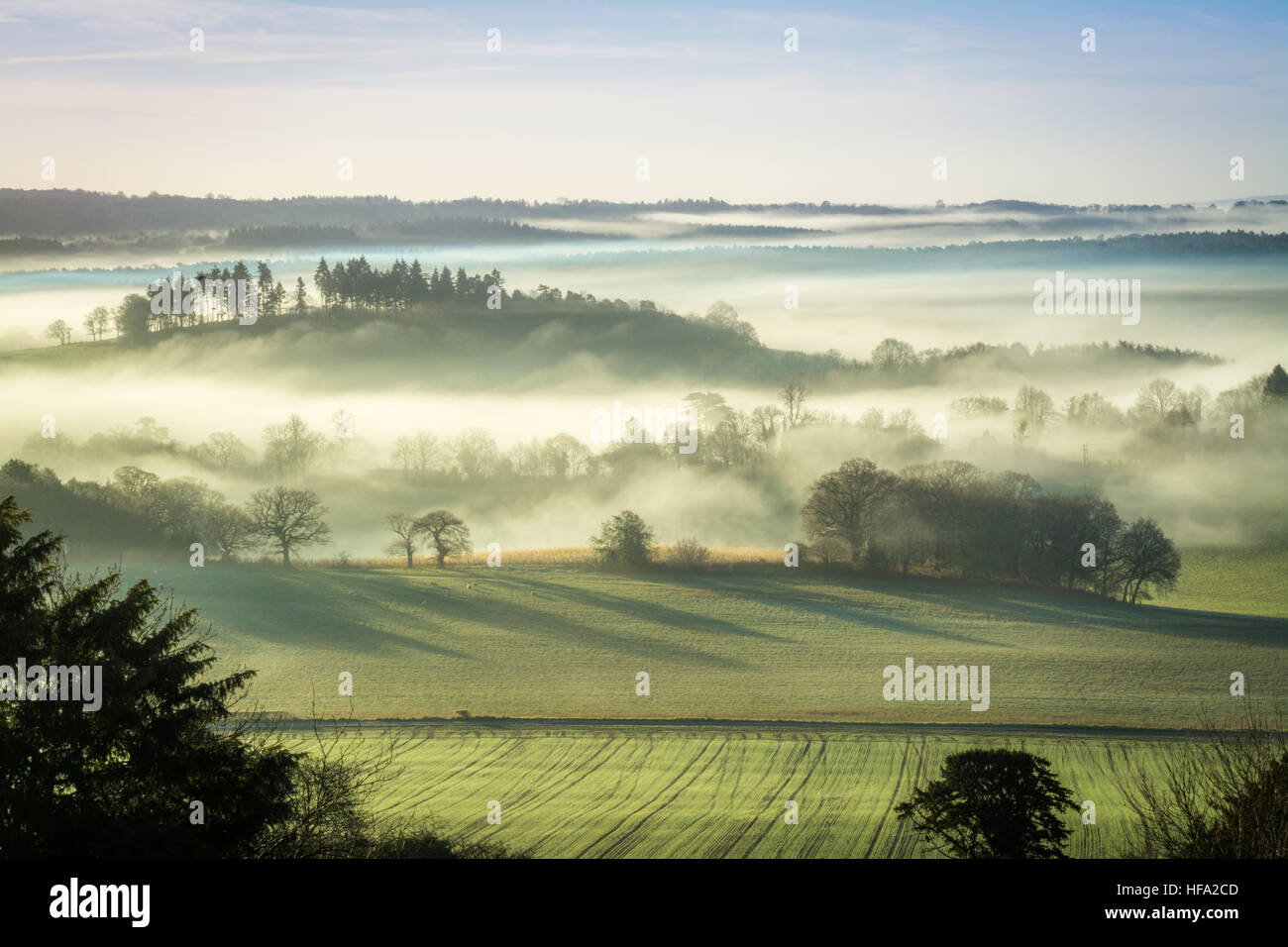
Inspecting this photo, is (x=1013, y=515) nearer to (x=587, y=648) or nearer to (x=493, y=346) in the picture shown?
(x=587, y=648)

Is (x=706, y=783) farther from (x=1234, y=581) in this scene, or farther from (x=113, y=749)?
(x=1234, y=581)

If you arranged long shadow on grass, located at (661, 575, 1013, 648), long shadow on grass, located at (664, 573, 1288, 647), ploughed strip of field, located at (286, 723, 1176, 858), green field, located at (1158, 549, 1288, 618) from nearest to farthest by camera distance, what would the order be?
ploughed strip of field, located at (286, 723, 1176, 858), long shadow on grass, located at (661, 575, 1013, 648), long shadow on grass, located at (664, 573, 1288, 647), green field, located at (1158, 549, 1288, 618)

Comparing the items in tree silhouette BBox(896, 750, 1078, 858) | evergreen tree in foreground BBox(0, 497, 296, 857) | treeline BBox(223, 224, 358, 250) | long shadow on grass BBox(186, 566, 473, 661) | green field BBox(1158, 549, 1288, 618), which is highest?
treeline BBox(223, 224, 358, 250)

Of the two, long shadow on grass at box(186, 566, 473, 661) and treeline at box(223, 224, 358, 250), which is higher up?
treeline at box(223, 224, 358, 250)

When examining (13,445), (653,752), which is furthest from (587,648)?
(13,445)

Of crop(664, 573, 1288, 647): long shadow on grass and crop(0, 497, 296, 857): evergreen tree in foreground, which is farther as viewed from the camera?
crop(664, 573, 1288, 647): long shadow on grass

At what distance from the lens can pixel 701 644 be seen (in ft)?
187

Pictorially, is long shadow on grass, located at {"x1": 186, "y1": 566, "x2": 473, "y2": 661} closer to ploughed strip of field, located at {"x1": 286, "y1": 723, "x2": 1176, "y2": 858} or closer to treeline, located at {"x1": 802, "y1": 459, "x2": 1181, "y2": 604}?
ploughed strip of field, located at {"x1": 286, "y1": 723, "x2": 1176, "y2": 858}

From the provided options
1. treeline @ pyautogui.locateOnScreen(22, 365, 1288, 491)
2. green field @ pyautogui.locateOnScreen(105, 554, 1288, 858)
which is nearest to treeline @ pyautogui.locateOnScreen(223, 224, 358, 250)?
treeline @ pyautogui.locateOnScreen(22, 365, 1288, 491)

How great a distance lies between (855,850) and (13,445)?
121753 mm

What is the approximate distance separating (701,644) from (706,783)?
23.7 metres

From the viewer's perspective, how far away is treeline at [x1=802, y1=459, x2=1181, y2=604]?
6794cm

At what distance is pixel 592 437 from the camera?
422 ft

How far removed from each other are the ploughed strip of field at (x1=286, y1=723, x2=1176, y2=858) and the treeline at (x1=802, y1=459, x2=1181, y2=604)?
2855 cm
